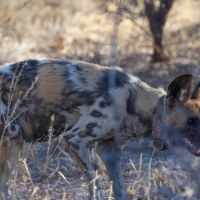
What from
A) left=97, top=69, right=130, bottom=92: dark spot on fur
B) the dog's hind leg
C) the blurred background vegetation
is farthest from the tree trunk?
the dog's hind leg

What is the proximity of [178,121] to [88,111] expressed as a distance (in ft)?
2.17

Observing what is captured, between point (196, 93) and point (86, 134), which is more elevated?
point (196, 93)

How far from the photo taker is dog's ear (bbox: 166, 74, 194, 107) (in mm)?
4230

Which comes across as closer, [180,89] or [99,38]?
[180,89]

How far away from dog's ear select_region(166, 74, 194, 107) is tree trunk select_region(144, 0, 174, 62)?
4.45 meters

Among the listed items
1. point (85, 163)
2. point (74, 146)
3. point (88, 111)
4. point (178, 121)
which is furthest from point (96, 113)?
point (178, 121)

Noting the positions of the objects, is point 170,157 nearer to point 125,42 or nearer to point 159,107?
point 159,107

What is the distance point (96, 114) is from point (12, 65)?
76 centimetres

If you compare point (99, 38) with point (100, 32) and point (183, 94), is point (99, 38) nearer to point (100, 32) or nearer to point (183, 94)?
point (100, 32)

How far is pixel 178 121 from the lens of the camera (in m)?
4.47

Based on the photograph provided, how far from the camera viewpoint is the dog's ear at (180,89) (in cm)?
423

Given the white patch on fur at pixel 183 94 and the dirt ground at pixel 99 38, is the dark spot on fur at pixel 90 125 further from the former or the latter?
the dirt ground at pixel 99 38

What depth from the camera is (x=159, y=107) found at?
4.50 meters

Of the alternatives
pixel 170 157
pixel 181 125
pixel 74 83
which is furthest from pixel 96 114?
pixel 170 157
